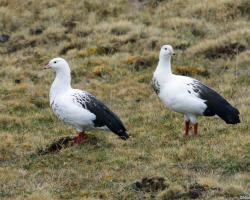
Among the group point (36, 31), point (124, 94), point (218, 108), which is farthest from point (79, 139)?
point (36, 31)

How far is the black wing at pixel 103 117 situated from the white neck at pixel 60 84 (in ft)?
2.04

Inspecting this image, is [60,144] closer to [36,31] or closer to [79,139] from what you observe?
[79,139]

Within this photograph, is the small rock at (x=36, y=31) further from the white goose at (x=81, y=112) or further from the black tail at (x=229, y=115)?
the black tail at (x=229, y=115)

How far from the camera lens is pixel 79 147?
1423cm

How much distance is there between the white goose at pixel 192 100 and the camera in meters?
14.3

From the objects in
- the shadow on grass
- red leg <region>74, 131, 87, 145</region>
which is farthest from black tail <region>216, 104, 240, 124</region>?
red leg <region>74, 131, 87, 145</region>

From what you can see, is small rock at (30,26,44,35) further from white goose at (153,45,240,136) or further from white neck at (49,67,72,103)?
white goose at (153,45,240,136)

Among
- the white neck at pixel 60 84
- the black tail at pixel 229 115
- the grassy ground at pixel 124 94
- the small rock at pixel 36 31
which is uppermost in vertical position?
the white neck at pixel 60 84

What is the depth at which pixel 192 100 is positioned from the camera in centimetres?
1432

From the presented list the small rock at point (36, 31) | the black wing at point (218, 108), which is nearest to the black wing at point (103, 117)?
the black wing at point (218, 108)

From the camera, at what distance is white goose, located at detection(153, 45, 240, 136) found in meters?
14.3

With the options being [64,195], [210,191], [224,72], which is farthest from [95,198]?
[224,72]

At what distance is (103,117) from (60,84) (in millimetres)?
1567

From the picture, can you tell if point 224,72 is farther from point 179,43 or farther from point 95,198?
point 95,198
